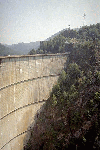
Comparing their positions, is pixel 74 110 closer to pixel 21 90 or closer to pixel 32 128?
pixel 32 128

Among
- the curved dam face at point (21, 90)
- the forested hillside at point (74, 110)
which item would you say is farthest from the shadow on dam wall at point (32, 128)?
the curved dam face at point (21, 90)

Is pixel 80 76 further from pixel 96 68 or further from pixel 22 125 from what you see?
pixel 22 125

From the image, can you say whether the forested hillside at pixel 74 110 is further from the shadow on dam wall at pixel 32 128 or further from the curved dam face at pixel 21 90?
the curved dam face at pixel 21 90

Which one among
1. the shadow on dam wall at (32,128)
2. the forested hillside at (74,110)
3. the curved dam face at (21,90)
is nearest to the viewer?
the forested hillside at (74,110)

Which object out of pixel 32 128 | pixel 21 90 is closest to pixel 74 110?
pixel 32 128

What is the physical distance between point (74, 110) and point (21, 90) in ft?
25.3

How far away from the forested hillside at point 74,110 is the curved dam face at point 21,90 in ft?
5.29

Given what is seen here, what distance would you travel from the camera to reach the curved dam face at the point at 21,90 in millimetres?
16891

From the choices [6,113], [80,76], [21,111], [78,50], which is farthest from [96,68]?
[6,113]

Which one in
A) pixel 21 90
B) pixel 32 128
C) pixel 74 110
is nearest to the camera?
pixel 74 110

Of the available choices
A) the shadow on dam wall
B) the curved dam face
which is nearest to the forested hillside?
the shadow on dam wall

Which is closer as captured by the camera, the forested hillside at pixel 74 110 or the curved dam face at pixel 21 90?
the forested hillside at pixel 74 110

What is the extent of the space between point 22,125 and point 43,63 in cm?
996

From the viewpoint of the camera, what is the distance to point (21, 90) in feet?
63.4
